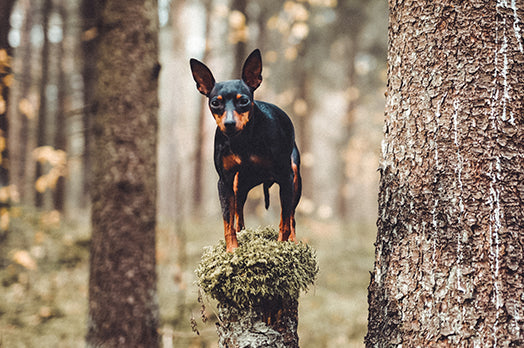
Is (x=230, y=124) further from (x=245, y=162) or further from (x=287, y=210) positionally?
(x=287, y=210)

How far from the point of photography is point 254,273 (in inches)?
71.0

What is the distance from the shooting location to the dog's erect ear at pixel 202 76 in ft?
5.07

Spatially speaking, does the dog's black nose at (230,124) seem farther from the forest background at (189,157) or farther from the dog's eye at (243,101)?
the forest background at (189,157)

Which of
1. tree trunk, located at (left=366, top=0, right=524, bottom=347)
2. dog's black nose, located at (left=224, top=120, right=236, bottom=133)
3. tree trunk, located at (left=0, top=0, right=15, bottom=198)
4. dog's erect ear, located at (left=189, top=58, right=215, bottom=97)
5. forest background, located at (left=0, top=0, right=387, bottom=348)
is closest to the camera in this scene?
dog's black nose, located at (left=224, top=120, right=236, bottom=133)

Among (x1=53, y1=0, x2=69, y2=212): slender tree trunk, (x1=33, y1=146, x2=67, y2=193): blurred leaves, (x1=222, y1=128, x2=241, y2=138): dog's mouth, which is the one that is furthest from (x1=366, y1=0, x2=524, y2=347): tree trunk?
(x1=53, y1=0, x2=69, y2=212): slender tree trunk

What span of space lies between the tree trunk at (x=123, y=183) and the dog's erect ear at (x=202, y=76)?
2.36m

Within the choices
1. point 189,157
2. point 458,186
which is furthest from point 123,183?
point 458,186

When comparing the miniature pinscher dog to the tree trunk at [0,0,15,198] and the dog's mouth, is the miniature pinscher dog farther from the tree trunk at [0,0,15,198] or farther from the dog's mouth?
the tree trunk at [0,0,15,198]

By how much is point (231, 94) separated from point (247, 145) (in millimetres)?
249

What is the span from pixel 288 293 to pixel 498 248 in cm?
111

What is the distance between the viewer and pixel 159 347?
3.84m

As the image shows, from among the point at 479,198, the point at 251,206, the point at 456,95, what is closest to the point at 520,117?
the point at 456,95

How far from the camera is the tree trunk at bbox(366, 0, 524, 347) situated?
1.90 meters

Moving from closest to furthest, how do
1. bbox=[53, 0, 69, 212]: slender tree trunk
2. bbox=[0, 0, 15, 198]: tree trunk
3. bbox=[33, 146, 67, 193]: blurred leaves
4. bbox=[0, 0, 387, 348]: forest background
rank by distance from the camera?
bbox=[33, 146, 67, 193]: blurred leaves
bbox=[0, 0, 15, 198]: tree trunk
bbox=[0, 0, 387, 348]: forest background
bbox=[53, 0, 69, 212]: slender tree trunk
